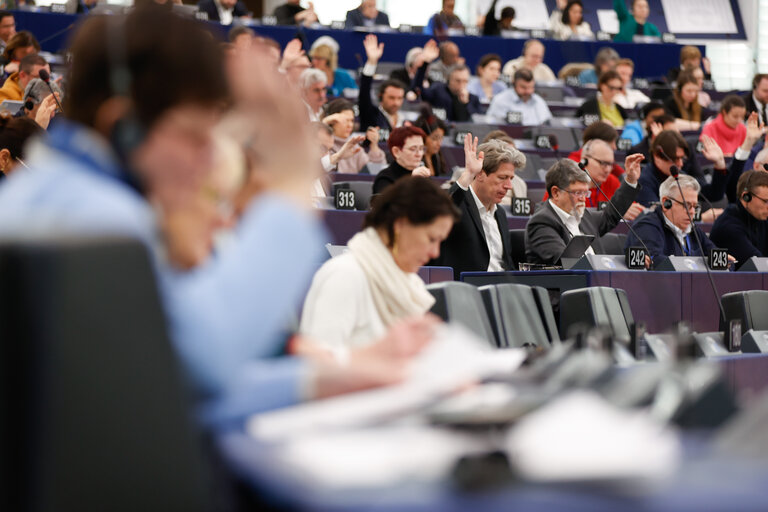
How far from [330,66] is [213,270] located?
777cm

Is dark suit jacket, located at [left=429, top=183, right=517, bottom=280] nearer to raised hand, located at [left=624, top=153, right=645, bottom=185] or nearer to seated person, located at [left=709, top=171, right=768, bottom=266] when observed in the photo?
raised hand, located at [left=624, top=153, right=645, bottom=185]

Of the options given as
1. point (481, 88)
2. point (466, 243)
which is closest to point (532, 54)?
point (481, 88)

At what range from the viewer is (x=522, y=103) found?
28.8 ft

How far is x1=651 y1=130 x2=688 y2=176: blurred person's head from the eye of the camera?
6.33m

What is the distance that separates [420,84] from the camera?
350 inches

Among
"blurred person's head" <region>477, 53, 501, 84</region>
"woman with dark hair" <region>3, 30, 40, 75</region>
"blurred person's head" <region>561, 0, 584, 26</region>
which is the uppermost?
"blurred person's head" <region>561, 0, 584, 26</region>

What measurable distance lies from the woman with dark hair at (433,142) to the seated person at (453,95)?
1.92 metres

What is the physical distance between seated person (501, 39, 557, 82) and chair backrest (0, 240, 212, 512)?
945 cm

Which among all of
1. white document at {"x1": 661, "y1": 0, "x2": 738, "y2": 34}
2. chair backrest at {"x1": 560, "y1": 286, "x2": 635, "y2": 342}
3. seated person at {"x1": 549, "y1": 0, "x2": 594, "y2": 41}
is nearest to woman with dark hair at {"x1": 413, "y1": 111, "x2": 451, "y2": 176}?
chair backrest at {"x1": 560, "y1": 286, "x2": 635, "y2": 342}

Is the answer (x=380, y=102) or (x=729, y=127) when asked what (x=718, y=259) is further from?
(x=729, y=127)

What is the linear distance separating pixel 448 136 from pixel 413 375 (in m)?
6.91

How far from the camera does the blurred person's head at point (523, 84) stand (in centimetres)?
862

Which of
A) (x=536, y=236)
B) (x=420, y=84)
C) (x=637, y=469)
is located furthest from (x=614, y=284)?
(x=420, y=84)

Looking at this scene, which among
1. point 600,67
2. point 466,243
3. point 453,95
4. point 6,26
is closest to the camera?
point 466,243
